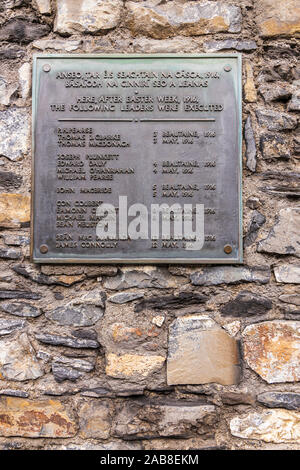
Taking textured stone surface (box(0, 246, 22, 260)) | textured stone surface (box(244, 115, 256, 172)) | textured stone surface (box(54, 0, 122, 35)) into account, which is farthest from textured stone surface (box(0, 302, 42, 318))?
textured stone surface (box(54, 0, 122, 35))

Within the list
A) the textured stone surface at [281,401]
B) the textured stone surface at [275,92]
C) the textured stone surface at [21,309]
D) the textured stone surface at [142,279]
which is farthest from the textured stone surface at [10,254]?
the textured stone surface at [275,92]

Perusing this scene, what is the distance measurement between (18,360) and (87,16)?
74.6 inches

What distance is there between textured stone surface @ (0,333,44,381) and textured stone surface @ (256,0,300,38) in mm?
2111

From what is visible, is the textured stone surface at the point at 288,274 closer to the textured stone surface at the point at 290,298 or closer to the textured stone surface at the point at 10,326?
the textured stone surface at the point at 290,298

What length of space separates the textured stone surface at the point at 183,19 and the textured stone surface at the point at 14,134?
788mm

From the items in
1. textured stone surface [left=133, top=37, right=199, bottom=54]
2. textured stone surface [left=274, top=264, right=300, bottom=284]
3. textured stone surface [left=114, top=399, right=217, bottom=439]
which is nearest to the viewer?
textured stone surface [left=114, top=399, right=217, bottom=439]

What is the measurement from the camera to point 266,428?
2.19 metres

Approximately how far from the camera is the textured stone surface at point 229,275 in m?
2.29

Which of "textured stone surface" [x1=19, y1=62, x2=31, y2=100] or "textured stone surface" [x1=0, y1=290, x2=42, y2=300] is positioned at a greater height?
"textured stone surface" [x1=19, y1=62, x2=31, y2=100]

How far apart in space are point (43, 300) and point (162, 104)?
122 cm

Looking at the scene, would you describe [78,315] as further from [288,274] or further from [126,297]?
[288,274]

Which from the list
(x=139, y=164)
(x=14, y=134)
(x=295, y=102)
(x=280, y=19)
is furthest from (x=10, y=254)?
(x=280, y=19)

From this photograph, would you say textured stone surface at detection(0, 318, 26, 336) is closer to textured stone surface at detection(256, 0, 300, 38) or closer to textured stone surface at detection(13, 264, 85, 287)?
textured stone surface at detection(13, 264, 85, 287)

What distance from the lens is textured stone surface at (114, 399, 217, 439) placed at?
7.18 feet
